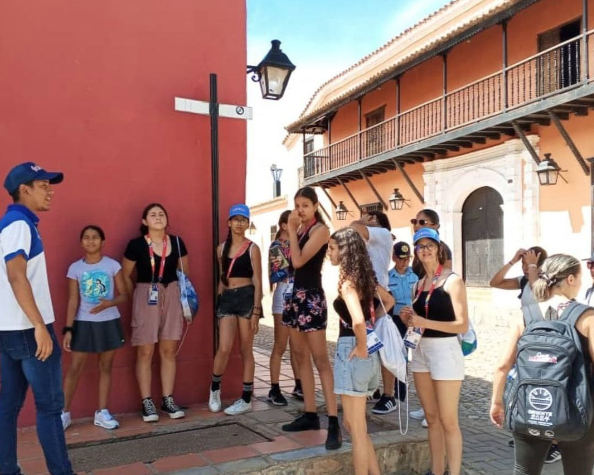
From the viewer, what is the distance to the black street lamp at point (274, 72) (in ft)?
18.3

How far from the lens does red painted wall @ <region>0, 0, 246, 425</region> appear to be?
4.34 m

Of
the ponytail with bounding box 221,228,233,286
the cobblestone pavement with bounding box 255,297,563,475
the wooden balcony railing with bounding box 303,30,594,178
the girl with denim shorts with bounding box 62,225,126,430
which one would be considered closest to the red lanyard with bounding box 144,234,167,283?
the girl with denim shorts with bounding box 62,225,126,430

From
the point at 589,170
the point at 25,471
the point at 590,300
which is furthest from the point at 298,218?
the point at 589,170

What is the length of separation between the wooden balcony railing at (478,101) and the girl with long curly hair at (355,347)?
346 inches

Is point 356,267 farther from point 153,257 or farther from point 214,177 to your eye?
point 214,177

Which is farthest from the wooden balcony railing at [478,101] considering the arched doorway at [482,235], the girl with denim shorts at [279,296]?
the girl with denim shorts at [279,296]

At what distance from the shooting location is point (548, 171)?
1127cm

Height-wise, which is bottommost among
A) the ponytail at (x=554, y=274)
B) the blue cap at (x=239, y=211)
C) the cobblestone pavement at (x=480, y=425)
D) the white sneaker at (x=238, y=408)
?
the cobblestone pavement at (x=480, y=425)

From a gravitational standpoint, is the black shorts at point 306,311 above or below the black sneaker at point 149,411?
above

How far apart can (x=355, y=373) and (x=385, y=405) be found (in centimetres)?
173

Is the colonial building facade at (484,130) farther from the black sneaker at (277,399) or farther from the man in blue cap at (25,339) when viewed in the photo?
the man in blue cap at (25,339)

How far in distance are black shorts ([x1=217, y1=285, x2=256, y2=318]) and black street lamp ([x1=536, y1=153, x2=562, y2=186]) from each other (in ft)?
28.5

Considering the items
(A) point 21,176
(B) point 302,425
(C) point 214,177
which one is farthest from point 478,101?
(A) point 21,176

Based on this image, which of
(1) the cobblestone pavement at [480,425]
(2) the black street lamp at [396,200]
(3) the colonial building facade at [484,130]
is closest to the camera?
(1) the cobblestone pavement at [480,425]
